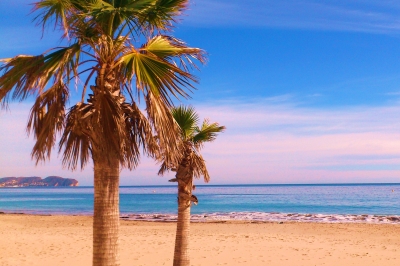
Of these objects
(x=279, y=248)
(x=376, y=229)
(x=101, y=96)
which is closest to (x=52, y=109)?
(x=101, y=96)

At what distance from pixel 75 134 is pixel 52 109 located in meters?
0.46

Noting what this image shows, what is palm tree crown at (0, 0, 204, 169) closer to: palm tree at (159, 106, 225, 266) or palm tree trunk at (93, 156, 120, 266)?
palm tree trunk at (93, 156, 120, 266)

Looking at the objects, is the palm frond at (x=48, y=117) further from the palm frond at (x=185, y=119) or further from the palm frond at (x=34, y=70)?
the palm frond at (x=185, y=119)

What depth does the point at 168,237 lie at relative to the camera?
21.7 metres

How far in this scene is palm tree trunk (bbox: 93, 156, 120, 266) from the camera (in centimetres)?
571

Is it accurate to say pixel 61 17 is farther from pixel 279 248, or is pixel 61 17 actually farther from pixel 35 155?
pixel 279 248

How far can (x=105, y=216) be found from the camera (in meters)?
5.74

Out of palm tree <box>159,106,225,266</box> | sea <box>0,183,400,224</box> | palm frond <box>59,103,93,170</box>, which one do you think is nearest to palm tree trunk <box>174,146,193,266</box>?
palm tree <box>159,106,225,266</box>

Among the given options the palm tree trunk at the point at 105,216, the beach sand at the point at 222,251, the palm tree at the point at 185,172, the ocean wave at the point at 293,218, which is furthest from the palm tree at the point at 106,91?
the ocean wave at the point at 293,218

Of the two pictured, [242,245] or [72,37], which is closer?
[72,37]

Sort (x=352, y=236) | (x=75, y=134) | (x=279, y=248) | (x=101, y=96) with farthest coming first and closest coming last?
1. (x=352, y=236)
2. (x=279, y=248)
3. (x=75, y=134)
4. (x=101, y=96)

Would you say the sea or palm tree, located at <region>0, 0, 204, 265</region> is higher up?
palm tree, located at <region>0, 0, 204, 265</region>

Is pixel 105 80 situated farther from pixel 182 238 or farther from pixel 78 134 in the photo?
pixel 182 238

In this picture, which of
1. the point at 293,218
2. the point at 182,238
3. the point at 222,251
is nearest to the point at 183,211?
the point at 182,238
